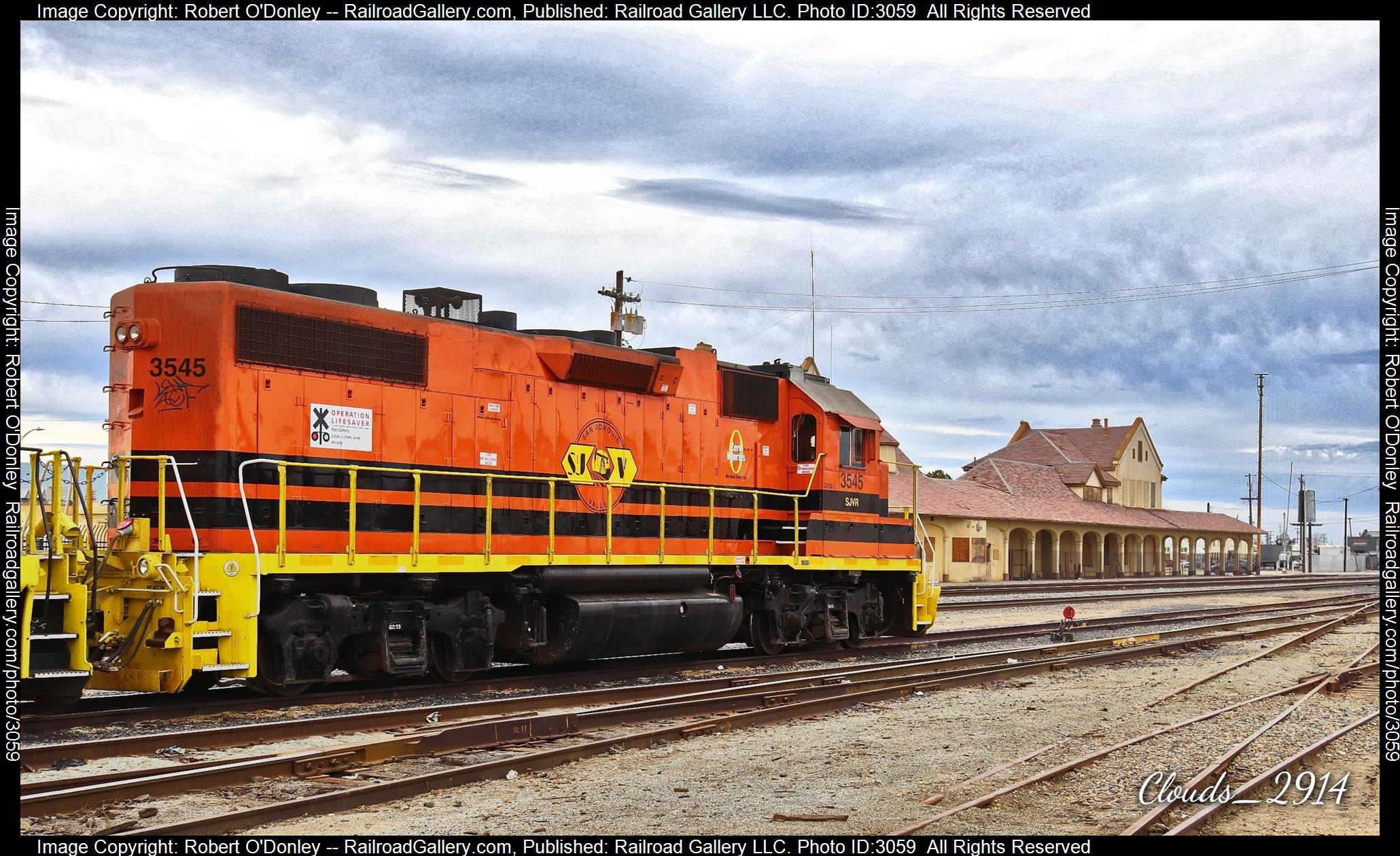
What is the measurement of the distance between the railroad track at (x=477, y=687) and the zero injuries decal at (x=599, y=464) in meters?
2.18

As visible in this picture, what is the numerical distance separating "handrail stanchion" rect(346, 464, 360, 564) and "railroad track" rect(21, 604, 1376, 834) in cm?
206

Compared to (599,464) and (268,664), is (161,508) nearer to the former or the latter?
(268,664)

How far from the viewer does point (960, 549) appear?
53.0m

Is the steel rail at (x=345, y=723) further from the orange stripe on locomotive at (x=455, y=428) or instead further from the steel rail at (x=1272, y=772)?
the steel rail at (x=1272, y=772)

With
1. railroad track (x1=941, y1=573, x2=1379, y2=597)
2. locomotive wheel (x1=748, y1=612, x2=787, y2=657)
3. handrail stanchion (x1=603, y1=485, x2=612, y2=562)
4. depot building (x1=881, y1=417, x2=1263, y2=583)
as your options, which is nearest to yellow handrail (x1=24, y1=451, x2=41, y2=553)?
handrail stanchion (x1=603, y1=485, x2=612, y2=562)

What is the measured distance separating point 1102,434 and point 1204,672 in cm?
6505

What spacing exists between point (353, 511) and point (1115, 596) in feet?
107

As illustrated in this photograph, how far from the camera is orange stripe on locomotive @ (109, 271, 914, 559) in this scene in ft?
40.1

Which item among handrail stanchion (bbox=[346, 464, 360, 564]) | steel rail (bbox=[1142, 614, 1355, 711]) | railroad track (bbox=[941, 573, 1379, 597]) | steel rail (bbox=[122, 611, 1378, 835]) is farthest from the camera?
railroad track (bbox=[941, 573, 1379, 597])

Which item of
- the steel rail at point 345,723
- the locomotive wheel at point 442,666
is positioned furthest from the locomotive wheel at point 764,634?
the locomotive wheel at point 442,666

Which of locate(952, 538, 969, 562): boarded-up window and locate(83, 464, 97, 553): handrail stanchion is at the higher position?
locate(83, 464, 97, 553): handrail stanchion

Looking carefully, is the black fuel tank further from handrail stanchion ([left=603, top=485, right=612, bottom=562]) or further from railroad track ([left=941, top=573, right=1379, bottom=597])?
railroad track ([left=941, top=573, right=1379, bottom=597])
